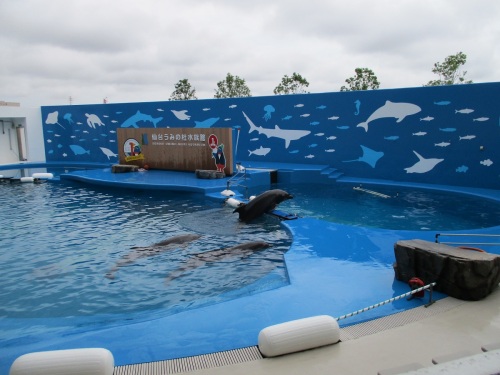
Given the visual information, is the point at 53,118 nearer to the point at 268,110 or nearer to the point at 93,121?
the point at 93,121

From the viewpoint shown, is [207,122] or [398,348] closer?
Answer: [398,348]

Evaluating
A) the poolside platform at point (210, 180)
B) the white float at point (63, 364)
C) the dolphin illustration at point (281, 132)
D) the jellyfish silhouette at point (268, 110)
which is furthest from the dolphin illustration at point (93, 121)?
the white float at point (63, 364)

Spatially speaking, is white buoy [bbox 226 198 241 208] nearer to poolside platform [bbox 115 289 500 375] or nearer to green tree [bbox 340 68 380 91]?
poolside platform [bbox 115 289 500 375]

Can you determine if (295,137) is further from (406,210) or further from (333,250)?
(333,250)

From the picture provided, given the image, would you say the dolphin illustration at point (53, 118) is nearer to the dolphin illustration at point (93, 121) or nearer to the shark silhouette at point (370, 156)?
the dolphin illustration at point (93, 121)

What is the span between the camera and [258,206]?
859cm

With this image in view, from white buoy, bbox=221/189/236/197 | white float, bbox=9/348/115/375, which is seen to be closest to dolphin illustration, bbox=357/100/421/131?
white buoy, bbox=221/189/236/197

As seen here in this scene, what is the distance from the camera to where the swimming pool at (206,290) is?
11.8 ft

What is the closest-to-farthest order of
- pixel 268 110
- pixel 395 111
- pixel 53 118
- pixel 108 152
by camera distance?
pixel 395 111 < pixel 268 110 < pixel 108 152 < pixel 53 118

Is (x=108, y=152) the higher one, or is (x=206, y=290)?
(x=108, y=152)

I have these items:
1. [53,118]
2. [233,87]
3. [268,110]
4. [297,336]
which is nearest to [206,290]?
[297,336]

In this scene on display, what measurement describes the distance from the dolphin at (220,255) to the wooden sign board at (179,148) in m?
7.06

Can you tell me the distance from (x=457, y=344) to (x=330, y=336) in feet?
3.33

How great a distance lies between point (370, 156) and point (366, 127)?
3.24ft
